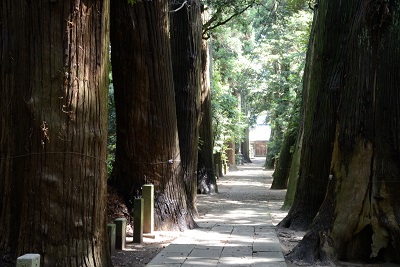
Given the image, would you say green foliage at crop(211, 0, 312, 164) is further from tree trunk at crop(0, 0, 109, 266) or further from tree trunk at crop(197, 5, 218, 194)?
tree trunk at crop(0, 0, 109, 266)

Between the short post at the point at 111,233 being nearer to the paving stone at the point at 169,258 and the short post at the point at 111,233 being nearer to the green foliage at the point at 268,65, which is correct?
the paving stone at the point at 169,258

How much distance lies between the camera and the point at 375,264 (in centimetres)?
743

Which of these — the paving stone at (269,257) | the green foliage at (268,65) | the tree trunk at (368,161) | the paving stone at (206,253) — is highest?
the green foliage at (268,65)

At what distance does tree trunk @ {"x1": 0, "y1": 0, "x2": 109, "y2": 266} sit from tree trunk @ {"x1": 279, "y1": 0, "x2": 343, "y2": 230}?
5587 millimetres

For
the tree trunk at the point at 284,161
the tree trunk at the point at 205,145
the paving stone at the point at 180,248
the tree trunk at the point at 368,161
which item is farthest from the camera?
the tree trunk at the point at 284,161

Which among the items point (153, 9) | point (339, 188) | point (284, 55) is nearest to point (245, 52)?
point (284, 55)

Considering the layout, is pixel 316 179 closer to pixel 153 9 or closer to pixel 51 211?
pixel 153 9

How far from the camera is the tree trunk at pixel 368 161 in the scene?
7418mm

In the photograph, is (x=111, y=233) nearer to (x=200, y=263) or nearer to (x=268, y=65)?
(x=200, y=263)

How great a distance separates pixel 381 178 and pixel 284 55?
27.2 metres

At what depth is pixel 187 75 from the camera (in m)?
14.4

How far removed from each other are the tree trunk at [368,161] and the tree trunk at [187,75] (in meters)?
6.46

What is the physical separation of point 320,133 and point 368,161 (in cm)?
348

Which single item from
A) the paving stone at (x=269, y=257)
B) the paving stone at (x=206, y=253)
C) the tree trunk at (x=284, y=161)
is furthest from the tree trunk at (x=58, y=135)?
the tree trunk at (x=284, y=161)
